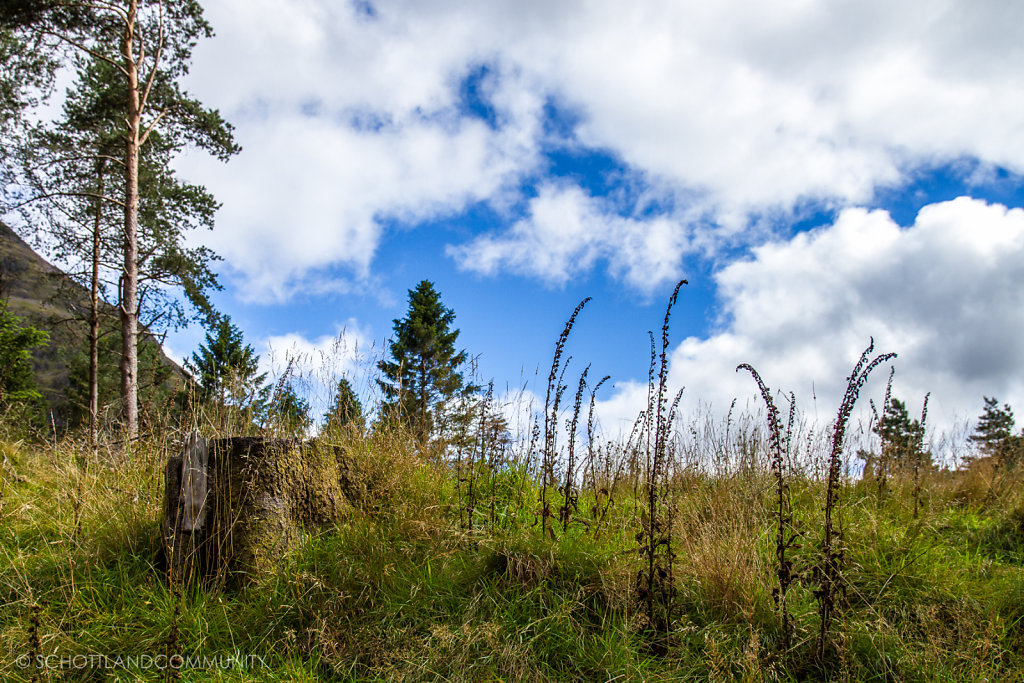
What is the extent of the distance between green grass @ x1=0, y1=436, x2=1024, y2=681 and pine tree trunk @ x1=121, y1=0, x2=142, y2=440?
6.06 m

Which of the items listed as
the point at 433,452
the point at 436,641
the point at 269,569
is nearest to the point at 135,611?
the point at 269,569

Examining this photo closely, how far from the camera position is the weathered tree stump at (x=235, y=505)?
12.4 ft

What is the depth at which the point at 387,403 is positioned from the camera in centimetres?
523

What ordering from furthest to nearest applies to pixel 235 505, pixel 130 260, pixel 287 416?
pixel 130 260
pixel 287 416
pixel 235 505

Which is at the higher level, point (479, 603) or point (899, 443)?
point (899, 443)

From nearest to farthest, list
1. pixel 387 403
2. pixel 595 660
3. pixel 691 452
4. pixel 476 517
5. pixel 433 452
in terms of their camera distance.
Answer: pixel 595 660 → pixel 476 517 → pixel 433 452 → pixel 387 403 → pixel 691 452

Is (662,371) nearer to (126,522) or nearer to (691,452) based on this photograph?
(691,452)

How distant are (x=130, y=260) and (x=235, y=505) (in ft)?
27.8

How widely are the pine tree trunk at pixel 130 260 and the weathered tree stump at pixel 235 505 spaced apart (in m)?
7.06

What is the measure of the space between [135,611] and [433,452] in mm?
2226

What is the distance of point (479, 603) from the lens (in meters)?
3.17

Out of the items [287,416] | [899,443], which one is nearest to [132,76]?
[287,416]

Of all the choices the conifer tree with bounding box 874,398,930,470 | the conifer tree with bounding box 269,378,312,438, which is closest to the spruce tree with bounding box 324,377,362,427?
the conifer tree with bounding box 269,378,312,438

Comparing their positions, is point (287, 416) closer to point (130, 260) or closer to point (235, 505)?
point (235, 505)
